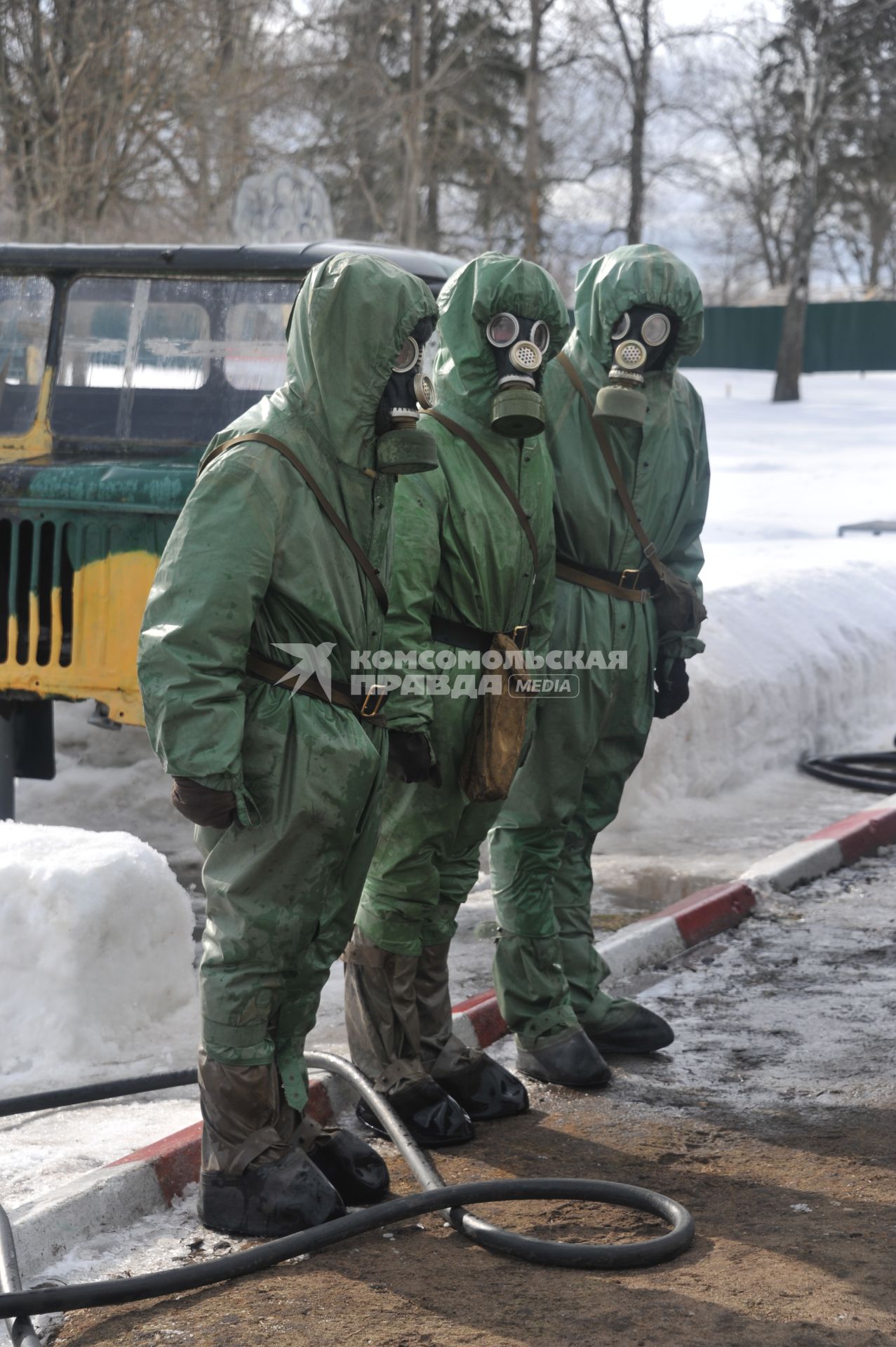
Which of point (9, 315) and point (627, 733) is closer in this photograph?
point (627, 733)

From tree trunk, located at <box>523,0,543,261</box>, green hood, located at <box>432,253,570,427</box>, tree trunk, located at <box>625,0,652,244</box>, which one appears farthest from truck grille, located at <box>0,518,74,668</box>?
tree trunk, located at <box>625,0,652,244</box>

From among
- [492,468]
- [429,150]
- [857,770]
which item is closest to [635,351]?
[492,468]

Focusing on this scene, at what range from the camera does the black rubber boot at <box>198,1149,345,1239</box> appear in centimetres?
330

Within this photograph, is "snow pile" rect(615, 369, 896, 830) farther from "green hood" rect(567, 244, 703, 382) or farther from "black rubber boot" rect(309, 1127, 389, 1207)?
"black rubber boot" rect(309, 1127, 389, 1207)

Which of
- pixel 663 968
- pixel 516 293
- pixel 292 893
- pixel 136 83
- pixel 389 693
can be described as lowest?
pixel 663 968

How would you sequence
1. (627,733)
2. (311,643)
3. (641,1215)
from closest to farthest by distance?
(311,643)
(641,1215)
(627,733)

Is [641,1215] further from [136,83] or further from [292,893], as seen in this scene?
[136,83]

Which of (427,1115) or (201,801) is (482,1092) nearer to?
(427,1115)

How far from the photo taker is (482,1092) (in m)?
4.09

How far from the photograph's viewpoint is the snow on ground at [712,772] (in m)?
4.60

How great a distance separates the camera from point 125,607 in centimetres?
594

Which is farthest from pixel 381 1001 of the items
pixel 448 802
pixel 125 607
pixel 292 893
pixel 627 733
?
pixel 125 607

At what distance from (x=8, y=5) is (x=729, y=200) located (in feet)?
84.1

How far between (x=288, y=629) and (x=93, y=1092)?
1372 millimetres
